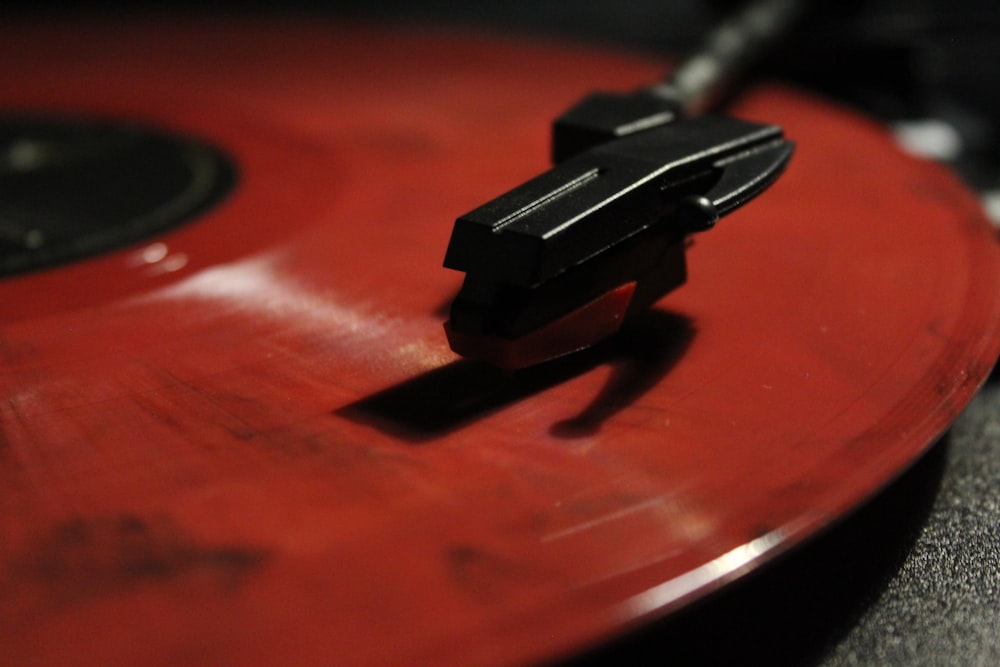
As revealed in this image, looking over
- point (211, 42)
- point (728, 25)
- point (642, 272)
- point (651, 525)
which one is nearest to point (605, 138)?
point (642, 272)

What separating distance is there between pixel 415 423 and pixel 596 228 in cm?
8

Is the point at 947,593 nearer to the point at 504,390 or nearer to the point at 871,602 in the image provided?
the point at 871,602

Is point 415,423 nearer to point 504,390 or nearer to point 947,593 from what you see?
point 504,390

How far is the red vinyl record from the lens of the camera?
243mm

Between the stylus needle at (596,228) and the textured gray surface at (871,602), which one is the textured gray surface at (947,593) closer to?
the textured gray surface at (871,602)

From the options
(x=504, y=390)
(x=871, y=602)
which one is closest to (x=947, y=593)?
(x=871, y=602)

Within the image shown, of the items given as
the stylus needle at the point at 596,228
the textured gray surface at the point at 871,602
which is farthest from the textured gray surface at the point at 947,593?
the stylus needle at the point at 596,228

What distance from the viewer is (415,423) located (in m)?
0.32

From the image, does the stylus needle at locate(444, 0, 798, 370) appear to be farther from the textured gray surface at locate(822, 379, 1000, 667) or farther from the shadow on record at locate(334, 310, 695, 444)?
the textured gray surface at locate(822, 379, 1000, 667)

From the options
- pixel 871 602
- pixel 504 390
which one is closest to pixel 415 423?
pixel 504 390

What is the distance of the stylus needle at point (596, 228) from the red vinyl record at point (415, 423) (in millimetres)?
19

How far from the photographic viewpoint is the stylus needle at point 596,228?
305mm

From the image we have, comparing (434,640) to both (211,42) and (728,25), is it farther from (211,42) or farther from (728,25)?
(211,42)

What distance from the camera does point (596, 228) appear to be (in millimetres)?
321
